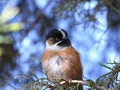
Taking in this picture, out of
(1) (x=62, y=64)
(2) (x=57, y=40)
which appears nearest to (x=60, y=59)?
(1) (x=62, y=64)

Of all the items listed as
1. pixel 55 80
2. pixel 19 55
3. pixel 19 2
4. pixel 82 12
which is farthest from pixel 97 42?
pixel 55 80

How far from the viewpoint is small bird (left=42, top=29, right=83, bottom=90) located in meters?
3.18

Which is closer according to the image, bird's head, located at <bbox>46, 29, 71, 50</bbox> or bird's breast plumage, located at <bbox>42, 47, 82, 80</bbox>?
bird's breast plumage, located at <bbox>42, 47, 82, 80</bbox>

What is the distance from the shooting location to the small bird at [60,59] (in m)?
3.18

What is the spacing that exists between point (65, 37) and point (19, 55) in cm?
133

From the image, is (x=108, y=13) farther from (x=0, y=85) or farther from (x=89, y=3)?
(x=0, y=85)

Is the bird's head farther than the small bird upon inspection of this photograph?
Yes

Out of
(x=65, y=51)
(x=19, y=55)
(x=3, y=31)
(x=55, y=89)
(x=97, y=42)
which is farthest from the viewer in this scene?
(x=19, y=55)

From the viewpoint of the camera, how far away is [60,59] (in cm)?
324

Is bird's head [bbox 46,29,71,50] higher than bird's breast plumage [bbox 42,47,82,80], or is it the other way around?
bird's head [bbox 46,29,71,50]

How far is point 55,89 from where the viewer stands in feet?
7.35

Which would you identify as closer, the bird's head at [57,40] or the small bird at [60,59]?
the small bird at [60,59]

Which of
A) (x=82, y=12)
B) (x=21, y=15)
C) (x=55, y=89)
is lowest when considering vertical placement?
(x=55, y=89)

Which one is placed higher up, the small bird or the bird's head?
the bird's head
